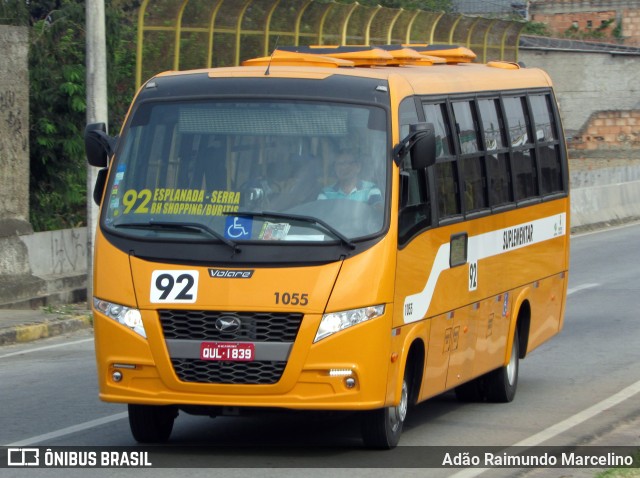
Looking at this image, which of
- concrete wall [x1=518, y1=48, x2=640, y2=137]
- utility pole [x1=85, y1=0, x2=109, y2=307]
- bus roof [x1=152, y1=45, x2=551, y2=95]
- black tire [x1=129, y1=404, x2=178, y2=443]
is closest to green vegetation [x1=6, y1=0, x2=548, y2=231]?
utility pole [x1=85, y1=0, x2=109, y2=307]

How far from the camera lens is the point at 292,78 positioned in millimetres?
9016

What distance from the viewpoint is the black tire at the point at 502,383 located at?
37.2 ft

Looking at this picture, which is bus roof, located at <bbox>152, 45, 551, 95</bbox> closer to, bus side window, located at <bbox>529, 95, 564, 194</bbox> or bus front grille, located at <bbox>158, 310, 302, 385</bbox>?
bus side window, located at <bbox>529, 95, 564, 194</bbox>

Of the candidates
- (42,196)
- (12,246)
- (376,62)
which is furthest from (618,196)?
(376,62)

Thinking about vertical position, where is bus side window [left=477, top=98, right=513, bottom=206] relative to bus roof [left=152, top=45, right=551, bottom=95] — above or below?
below

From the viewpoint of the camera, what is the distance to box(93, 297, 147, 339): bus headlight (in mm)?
8352

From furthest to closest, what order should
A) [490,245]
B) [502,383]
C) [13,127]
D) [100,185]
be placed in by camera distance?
1. [13,127]
2. [502,383]
3. [490,245]
4. [100,185]

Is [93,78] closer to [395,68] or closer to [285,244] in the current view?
[395,68]

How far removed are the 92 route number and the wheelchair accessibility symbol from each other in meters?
0.33

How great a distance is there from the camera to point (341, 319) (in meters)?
8.20

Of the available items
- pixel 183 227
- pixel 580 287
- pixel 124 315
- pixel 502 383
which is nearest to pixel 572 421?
pixel 502 383

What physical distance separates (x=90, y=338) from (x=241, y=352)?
26.0 ft

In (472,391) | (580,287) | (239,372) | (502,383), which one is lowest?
(580,287)

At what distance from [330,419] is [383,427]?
1.37 m
